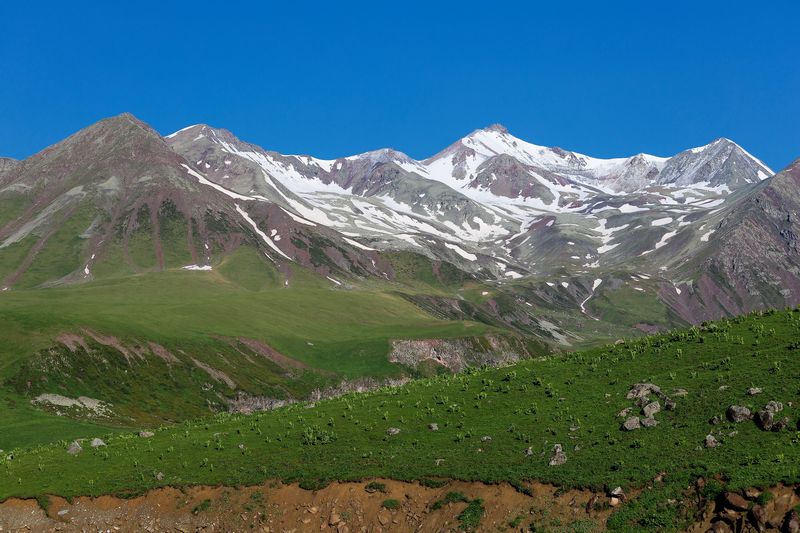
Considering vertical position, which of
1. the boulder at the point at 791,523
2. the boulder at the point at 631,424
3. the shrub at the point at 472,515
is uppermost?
the boulder at the point at 631,424

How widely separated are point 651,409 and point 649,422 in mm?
1172

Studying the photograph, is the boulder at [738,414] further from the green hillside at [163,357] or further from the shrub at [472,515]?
the green hillside at [163,357]

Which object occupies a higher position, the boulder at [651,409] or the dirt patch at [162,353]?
the dirt patch at [162,353]

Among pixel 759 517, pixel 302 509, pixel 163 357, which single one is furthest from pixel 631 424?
pixel 163 357

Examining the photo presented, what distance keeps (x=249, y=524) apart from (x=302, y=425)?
9962 mm

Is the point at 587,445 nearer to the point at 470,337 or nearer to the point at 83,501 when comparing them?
the point at 83,501

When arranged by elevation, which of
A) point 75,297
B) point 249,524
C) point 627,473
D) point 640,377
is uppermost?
point 75,297

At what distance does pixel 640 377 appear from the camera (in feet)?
131

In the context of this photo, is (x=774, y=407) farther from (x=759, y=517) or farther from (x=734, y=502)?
(x=759, y=517)

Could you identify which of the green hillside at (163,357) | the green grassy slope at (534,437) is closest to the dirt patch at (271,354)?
the green hillside at (163,357)

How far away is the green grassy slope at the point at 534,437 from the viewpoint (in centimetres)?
2989

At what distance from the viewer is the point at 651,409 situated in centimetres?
3497

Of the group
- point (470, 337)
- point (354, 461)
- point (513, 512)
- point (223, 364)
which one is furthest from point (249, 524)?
point (470, 337)

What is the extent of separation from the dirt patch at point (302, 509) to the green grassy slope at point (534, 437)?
2.30ft
